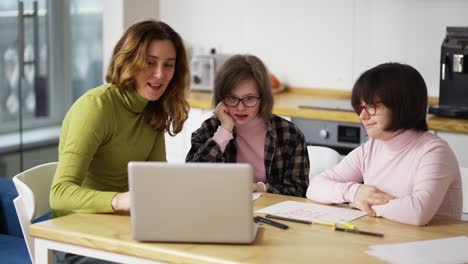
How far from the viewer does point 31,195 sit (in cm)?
243

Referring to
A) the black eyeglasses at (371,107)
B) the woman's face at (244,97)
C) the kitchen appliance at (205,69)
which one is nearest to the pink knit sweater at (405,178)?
the black eyeglasses at (371,107)

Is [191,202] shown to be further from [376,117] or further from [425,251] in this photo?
[376,117]

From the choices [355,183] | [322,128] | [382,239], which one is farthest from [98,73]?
[382,239]

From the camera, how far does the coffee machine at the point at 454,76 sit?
3678 mm

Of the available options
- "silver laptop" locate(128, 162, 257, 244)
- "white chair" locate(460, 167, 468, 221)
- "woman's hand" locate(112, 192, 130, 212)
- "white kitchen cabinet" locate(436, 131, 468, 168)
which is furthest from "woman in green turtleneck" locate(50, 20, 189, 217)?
"white kitchen cabinet" locate(436, 131, 468, 168)

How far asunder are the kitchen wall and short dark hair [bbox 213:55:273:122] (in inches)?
59.5

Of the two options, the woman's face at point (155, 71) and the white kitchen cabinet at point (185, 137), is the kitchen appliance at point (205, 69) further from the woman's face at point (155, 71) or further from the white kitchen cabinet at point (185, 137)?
the woman's face at point (155, 71)

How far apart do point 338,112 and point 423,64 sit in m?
0.63

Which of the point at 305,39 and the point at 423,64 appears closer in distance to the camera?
the point at 423,64

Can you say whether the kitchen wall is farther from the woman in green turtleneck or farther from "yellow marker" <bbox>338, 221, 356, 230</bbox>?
"yellow marker" <bbox>338, 221, 356, 230</bbox>

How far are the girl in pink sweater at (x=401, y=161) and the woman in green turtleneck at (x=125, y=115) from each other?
58 centimetres

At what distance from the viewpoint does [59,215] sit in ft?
8.11

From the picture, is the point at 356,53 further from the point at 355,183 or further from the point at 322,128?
the point at 355,183

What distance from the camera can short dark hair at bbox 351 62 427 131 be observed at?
2.35 metres
